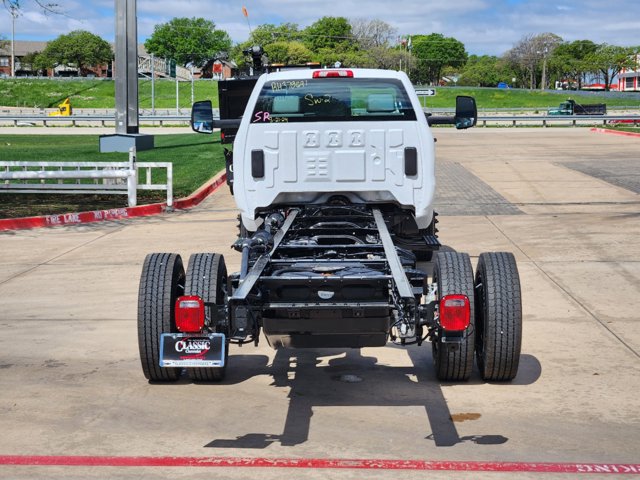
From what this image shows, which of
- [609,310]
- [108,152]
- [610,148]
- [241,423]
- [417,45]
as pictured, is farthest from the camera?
[417,45]

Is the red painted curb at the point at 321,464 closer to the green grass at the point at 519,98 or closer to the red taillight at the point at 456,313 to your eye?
the red taillight at the point at 456,313

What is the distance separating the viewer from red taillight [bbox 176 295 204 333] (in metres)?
6.07

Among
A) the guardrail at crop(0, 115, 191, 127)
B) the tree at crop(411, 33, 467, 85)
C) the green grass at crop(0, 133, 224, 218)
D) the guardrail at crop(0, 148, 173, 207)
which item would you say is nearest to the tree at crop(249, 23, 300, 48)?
the tree at crop(411, 33, 467, 85)

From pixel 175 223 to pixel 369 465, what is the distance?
11174 millimetres

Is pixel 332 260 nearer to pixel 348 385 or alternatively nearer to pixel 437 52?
pixel 348 385

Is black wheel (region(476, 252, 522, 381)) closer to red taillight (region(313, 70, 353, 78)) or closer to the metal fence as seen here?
red taillight (region(313, 70, 353, 78))

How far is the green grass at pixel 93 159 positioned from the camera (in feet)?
59.6

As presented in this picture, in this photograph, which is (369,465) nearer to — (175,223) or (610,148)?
(175,223)

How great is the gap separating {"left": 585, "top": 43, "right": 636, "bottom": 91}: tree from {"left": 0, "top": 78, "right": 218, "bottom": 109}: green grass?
57067 millimetres

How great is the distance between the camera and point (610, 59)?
452ft

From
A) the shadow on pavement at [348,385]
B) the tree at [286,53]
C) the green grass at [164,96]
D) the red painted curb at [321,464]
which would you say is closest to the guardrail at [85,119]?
the green grass at [164,96]

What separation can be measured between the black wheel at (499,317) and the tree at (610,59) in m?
139

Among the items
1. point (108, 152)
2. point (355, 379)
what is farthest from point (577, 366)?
A: point (108, 152)

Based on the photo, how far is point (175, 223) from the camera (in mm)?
16109
